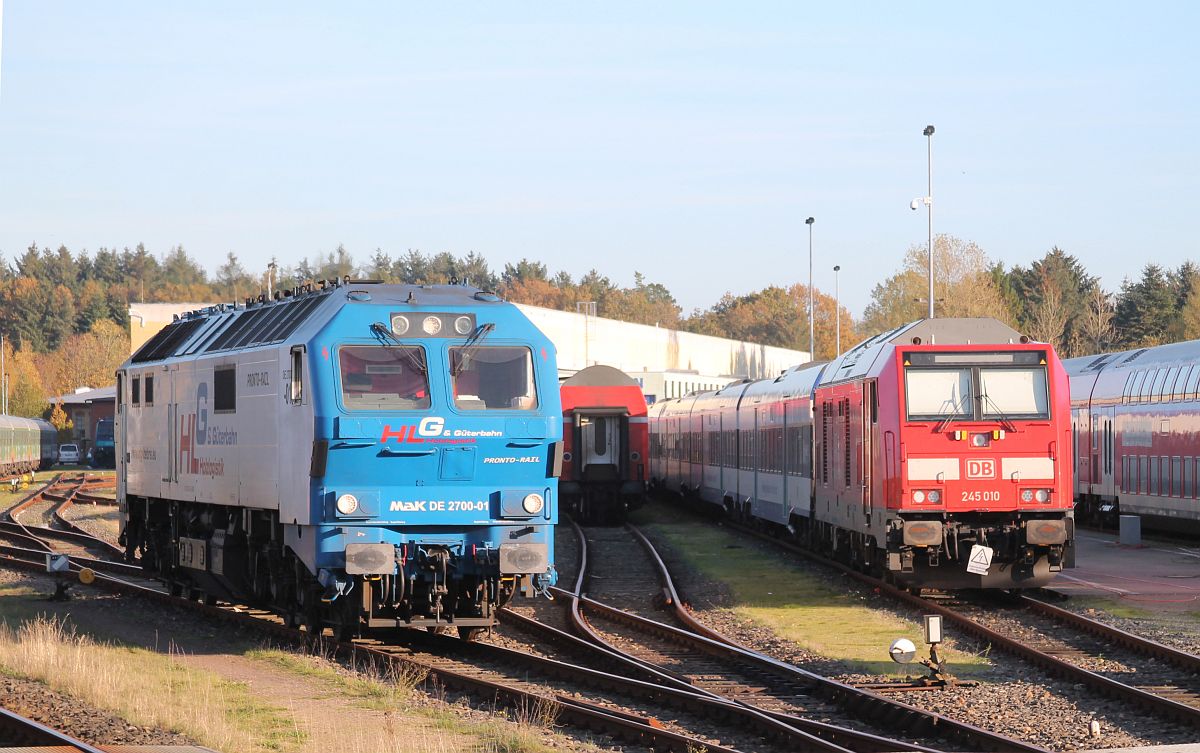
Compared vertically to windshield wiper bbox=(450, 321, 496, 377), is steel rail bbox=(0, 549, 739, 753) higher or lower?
lower

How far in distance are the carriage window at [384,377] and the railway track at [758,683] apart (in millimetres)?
3098

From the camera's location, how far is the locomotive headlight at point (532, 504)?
15141mm

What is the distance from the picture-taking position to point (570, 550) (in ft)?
96.3

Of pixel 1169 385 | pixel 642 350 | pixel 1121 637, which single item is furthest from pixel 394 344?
pixel 642 350

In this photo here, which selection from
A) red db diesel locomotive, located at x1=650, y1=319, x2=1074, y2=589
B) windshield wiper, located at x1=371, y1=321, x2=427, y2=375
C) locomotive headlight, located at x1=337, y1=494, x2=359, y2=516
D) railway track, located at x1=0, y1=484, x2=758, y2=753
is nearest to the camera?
railway track, located at x1=0, y1=484, x2=758, y2=753

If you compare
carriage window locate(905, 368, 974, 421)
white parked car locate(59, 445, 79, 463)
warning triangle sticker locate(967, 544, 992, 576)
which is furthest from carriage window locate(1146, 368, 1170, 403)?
white parked car locate(59, 445, 79, 463)

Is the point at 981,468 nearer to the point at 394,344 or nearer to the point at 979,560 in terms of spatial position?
the point at 979,560

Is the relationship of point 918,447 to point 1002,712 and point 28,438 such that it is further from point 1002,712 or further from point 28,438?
point 28,438

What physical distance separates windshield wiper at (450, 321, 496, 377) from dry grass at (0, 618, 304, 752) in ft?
11.7

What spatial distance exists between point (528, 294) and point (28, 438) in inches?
3163

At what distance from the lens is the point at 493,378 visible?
15.3 metres

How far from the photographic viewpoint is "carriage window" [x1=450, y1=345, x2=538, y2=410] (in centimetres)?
1521

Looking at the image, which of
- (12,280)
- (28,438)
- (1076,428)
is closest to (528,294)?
(12,280)

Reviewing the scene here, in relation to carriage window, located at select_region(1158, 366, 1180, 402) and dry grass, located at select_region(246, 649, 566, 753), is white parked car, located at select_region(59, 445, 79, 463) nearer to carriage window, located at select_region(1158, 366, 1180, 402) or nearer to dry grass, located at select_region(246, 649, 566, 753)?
carriage window, located at select_region(1158, 366, 1180, 402)
